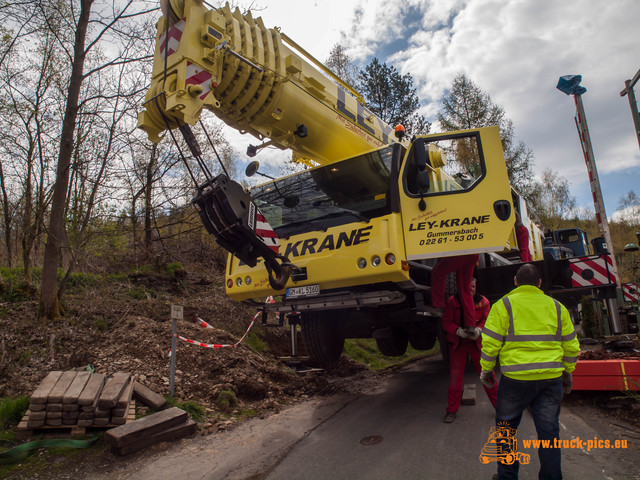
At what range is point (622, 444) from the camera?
3.54m

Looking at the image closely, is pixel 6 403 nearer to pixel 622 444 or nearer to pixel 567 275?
pixel 622 444

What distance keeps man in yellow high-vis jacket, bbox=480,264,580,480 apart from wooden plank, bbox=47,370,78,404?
3860 millimetres

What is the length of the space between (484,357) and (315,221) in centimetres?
258

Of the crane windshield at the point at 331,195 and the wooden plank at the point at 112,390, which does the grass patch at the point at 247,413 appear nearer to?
the wooden plank at the point at 112,390

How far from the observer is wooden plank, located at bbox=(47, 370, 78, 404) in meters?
3.91

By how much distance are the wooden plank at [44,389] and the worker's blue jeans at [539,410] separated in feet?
13.1

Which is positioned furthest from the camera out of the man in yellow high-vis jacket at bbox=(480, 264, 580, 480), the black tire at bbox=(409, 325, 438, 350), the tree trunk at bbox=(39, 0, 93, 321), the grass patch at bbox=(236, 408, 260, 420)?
the black tire at bbox=(409, 325, 438, 350)

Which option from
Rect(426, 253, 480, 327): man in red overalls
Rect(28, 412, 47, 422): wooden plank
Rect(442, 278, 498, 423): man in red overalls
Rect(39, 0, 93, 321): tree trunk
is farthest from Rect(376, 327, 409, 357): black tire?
Rect(39, 0, 93, 321): tree trunk

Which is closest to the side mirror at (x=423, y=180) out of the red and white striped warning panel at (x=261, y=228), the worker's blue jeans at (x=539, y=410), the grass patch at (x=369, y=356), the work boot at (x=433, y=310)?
the work boot at (x=433, y=310)

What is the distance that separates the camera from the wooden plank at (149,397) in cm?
454

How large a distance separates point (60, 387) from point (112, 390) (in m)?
0.48

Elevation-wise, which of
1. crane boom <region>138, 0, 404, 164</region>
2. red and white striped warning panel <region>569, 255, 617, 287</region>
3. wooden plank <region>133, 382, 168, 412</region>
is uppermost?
crane boom <region>138, 0, 404, 164</region>

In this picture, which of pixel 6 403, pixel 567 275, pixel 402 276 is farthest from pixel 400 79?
pixel 6 403

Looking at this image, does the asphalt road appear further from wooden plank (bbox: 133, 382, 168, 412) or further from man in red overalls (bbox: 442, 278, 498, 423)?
wooden plank (bbox: 133, 382, 168, 412)
